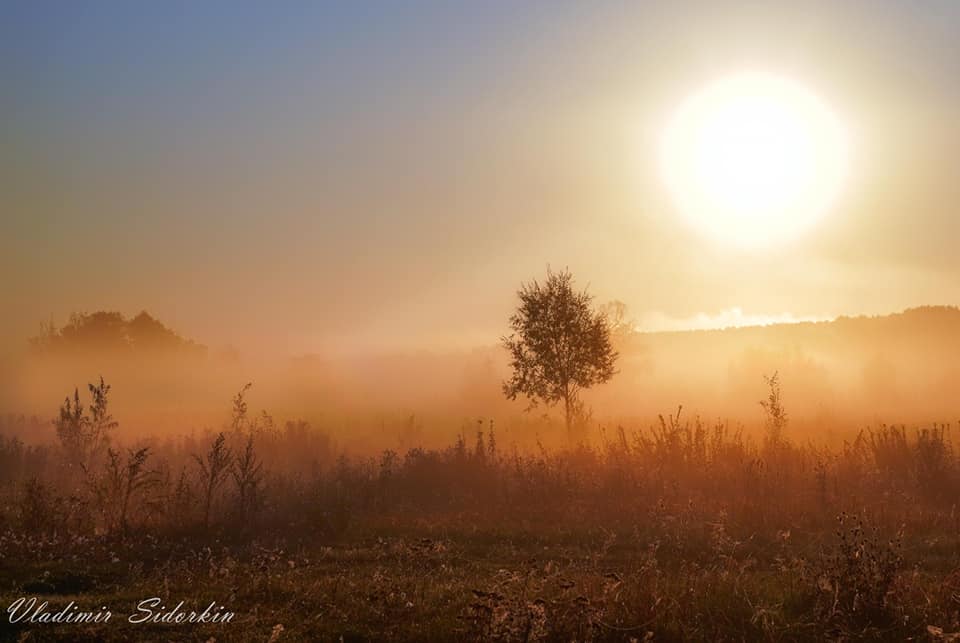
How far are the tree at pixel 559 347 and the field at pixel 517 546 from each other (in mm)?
6679

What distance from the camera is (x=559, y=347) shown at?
Answer: 28.9 metres

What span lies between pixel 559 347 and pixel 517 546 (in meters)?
15.6

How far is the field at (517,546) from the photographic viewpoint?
829cm

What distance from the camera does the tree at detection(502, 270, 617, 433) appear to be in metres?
28.7

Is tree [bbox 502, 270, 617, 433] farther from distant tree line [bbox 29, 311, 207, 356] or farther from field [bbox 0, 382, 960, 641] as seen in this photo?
distant tree line [bbox 29, 311, 207, 356]

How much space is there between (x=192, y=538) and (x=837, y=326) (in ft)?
321

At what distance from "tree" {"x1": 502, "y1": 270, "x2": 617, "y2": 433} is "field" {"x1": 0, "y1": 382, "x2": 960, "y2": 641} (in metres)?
6.68
